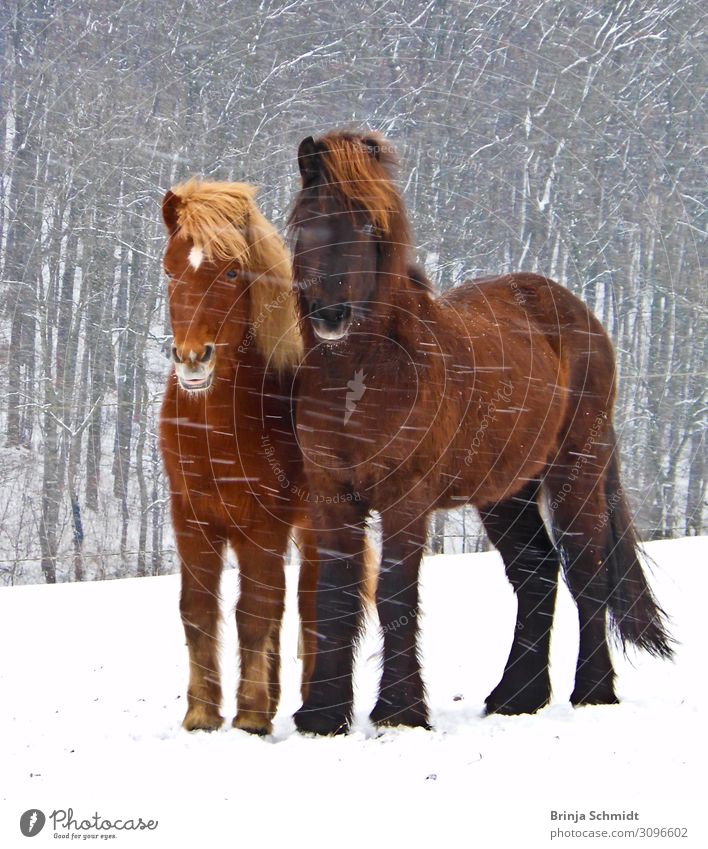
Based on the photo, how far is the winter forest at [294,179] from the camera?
10.1 m

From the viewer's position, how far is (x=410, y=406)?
498cm

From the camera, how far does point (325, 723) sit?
5.07 meters

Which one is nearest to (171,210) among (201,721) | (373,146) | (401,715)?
(373,146)

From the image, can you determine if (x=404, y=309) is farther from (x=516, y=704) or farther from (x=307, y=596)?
(x=516, y=704)

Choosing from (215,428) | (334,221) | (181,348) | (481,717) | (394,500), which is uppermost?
(334,221)

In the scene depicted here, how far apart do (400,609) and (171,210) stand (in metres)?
2.48

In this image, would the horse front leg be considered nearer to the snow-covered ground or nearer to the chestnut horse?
the snow-covered ground

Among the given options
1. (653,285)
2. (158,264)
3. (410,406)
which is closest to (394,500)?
(410,406)

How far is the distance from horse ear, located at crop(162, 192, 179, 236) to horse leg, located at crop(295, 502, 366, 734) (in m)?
1.75

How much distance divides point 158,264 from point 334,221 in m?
9.48

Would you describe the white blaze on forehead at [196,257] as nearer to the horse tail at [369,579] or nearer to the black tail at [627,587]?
the horse tail at [369,579]

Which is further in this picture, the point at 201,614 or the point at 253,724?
the point at 201,614

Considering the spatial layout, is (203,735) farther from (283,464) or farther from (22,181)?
(22,181)

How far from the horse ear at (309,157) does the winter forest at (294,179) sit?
3.77 m
